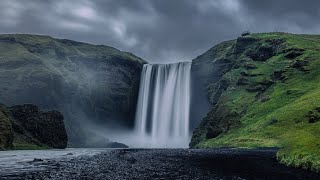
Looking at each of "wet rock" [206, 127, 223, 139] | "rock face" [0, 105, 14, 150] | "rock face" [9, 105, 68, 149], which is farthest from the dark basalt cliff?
"wet rock" [206, 127, 223, 139]

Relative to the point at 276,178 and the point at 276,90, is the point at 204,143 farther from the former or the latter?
the point at 276,178

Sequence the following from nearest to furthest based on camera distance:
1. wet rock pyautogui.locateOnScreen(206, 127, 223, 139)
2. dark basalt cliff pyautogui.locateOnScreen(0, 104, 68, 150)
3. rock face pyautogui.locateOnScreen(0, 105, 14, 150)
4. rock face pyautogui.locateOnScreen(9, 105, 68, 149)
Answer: rock face pyautogui.locateOnScreen(0, 105, 14, 150) → wet rock pyautogui.locateOnScreen(206, 127, 223, 139) → dark basalt cliff pyautogui.locateOnScreen(0, 104, 68, 150) → rock face pyautogui.locateOnScreen(9, 105, 68, 149)

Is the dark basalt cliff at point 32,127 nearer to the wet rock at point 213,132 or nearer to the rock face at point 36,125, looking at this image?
the rock face at point 36,125

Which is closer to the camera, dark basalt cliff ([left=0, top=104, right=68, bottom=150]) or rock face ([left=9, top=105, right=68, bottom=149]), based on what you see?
dark basalt cliff ([left=0, top=104, right=68, bottom=150])

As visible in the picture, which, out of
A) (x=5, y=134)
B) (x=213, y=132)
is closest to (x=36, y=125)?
(x=5, y=134)

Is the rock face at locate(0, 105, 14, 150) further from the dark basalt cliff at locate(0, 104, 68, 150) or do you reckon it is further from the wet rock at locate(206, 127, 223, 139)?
the wet rock at locate(206, 127, 223, 139)

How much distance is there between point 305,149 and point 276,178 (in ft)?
70.0

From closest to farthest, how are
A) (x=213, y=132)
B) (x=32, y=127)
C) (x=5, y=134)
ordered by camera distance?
(x=5, y=134)
(x=213, y=132)
(x=32, y=127)

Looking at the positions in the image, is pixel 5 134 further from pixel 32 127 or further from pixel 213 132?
pixel 213 132

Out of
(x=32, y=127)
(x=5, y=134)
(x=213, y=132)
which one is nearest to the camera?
(x=5, y=134)

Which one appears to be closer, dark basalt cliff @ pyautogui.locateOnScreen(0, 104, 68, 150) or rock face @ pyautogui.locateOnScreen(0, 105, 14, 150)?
rock face @ pyautogui.locateOnScreen(0, 105, 14, 150)

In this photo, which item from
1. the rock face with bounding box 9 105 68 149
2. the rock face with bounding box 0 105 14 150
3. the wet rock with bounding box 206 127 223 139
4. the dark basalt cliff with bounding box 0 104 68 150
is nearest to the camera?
the rock face with bounding box 0 105 14 150

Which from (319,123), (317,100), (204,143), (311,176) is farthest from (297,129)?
(311,176)

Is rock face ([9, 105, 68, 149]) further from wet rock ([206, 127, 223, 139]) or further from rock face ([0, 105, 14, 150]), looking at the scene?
wet rock ([206, 127, 223, 139])
